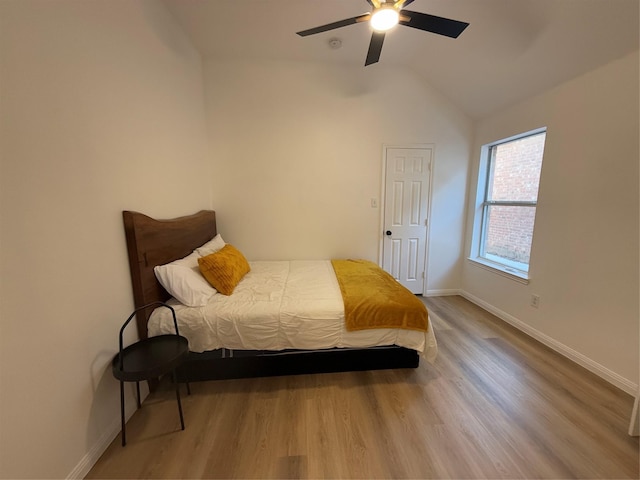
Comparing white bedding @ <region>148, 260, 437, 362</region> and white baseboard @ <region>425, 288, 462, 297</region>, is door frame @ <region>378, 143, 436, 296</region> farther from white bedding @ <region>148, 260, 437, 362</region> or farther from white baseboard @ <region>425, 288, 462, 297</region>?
white bedding @ <region>148, 260, 437, 362</region>

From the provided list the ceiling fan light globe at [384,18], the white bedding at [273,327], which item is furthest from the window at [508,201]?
the ceiling fan light globe at [384,18]

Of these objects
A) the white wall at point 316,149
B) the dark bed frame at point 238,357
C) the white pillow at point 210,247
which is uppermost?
the white wall at point 316,149

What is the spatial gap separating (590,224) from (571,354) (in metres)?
1.12

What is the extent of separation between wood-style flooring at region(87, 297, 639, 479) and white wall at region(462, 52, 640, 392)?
1.00ft

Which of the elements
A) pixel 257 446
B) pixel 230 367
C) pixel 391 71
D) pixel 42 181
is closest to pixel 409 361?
pixel 257 446

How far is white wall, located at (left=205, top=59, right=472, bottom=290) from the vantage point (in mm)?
2977

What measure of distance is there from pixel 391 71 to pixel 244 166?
220 centimetres

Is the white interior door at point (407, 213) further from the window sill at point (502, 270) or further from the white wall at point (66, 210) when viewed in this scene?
the white wall at point (66, 210)

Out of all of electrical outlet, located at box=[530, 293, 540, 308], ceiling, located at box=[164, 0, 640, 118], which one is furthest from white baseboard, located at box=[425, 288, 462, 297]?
ceiling, located at box=[164, 0, 640, 118]

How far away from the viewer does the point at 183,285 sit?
1797mm

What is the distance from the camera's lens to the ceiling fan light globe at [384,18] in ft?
4.85

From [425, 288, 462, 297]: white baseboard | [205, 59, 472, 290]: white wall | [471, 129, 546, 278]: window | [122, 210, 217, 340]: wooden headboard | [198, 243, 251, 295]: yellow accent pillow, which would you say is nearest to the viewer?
[122, 210, 217, 340]: wooden headboard

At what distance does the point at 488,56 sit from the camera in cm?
233

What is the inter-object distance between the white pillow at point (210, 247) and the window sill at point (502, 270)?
3.21m
